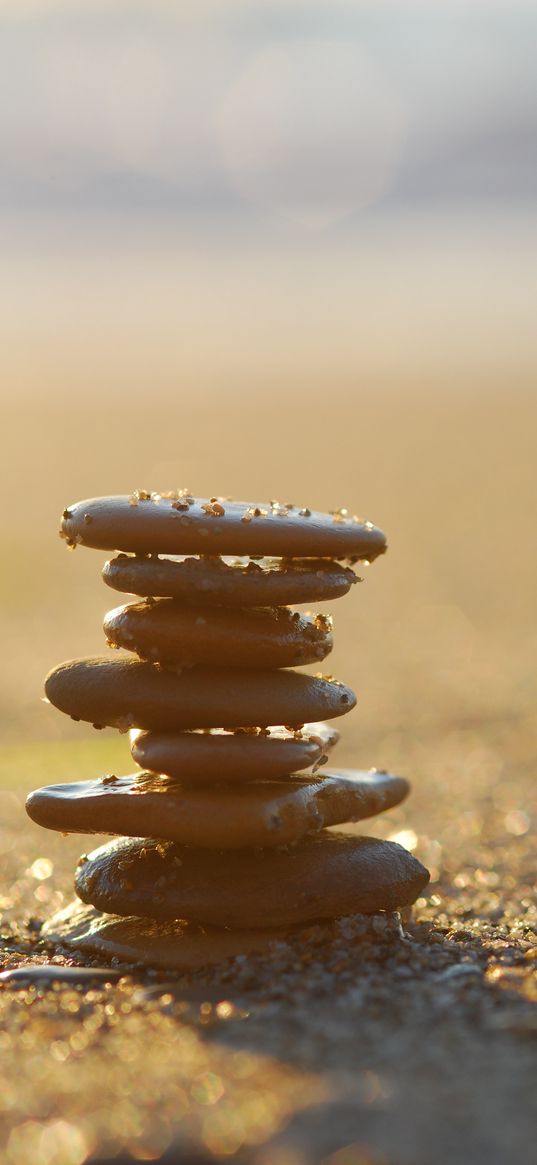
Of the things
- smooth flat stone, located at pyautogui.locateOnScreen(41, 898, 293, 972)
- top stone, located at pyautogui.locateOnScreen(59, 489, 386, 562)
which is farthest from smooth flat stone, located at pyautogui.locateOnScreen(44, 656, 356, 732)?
smooth flat stone, located at pyautogui.locateOnScreen(41, 898, 293, 972)

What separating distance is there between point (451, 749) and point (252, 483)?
42.6ft

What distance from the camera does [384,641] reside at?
14.3m

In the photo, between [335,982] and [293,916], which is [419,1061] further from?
[293,916]

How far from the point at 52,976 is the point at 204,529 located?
5.96ft

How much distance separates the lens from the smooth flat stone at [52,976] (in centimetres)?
492

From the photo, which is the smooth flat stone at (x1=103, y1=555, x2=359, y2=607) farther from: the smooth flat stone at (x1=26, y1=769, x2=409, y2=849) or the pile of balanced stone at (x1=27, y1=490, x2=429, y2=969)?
the smooth flat stone at (x1=26, y1=769, x2=409, y2=849)

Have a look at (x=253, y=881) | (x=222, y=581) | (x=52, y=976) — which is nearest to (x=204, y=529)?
(x=222, y=581)

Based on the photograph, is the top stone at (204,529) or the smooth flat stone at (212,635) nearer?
the top stone at (204,529)

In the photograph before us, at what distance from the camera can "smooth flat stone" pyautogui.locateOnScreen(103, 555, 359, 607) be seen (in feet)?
16.7

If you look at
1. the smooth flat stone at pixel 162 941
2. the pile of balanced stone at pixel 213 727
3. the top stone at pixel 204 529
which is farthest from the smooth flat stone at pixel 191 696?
the smooth flat stone at pixel 162 941

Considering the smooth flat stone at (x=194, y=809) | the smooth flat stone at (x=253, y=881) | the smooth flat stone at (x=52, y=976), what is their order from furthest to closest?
the smooth flat stone at (x=253, y=881) < the smooth flat stone at (x=194, y=809) < the smooth flat stone at (x=52, y=976)

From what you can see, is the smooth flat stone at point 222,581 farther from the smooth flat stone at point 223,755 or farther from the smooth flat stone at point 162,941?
the smooth flat stone at point 162,941

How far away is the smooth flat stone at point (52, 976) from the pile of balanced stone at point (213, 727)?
0.62ft

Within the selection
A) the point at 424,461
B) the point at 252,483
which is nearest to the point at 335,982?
the point at 252,483
